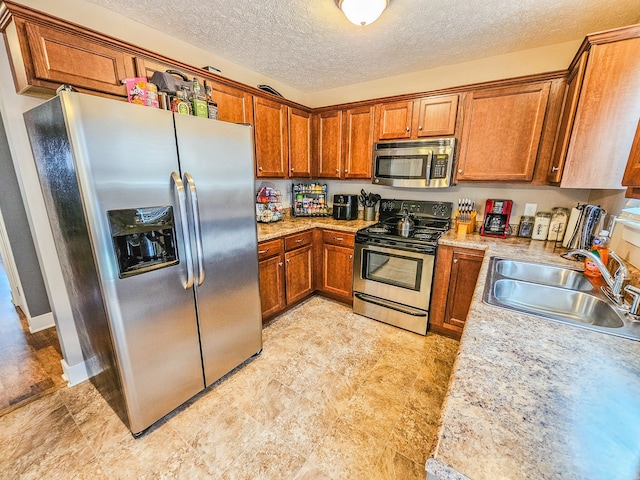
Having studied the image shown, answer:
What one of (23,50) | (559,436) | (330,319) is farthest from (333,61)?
(559,436)

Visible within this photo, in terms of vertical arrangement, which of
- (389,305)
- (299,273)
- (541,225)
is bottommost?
(389,305)

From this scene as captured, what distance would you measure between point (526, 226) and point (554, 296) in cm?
117

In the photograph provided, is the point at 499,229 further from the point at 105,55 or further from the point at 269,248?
the point at 105,55

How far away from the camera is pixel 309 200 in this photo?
3301 millimetres

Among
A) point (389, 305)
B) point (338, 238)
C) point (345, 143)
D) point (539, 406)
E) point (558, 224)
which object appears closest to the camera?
point (539, 406)

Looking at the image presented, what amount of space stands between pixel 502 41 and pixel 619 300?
80.2 inches

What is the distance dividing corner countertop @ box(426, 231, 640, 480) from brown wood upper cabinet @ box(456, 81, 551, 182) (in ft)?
5.35

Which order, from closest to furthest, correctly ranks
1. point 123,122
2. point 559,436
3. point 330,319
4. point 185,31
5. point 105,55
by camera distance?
point 559,436 < point 123,122 < point 105,55 < point 185,31 < point 330,319

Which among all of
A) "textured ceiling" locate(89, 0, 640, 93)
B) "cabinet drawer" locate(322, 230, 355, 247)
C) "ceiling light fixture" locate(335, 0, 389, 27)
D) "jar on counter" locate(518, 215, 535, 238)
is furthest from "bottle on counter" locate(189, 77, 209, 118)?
"jar on counter" locate(518, 215, 535, 238)

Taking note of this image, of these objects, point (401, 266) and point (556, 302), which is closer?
point (556, 302)

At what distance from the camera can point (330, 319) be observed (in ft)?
8.83

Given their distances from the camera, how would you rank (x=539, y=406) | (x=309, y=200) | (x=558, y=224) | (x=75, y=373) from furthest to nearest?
1. (x=309, y=200)
2. (x=558, y=224)
3. (x=75, y=373)
4. (x=539, y=406)

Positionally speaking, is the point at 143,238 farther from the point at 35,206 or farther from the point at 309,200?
the point at 309,200


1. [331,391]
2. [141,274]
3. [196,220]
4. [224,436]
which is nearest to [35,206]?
[141,274]
